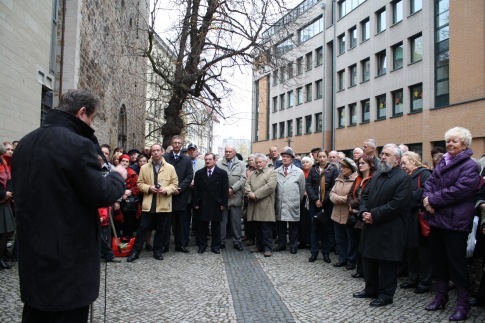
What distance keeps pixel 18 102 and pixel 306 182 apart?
667cm

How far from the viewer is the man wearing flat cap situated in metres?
8.74

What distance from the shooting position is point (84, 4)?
1288 cm

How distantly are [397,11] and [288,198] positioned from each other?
83.6 ft

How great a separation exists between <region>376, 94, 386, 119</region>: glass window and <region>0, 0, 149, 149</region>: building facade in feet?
61.9

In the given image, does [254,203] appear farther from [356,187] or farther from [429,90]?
[429,90]

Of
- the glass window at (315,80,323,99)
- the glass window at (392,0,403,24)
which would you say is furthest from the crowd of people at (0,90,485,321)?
the glass window at (315,80,323,99)

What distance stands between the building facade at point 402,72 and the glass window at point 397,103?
0.22 ft

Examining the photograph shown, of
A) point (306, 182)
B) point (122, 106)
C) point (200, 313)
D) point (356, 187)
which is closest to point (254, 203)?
point (306, 182)

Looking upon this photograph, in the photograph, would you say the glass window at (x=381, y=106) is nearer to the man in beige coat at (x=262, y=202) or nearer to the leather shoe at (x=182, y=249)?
the man in beige coat at (x=262, y=202)

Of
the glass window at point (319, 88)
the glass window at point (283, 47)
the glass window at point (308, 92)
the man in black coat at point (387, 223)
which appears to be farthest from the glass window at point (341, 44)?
the man in black coat at point (387, 223)

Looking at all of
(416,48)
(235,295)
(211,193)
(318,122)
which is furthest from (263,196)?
(318,122)

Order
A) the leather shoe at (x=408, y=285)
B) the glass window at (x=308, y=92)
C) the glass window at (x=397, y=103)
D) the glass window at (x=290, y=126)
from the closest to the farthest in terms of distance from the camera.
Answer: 1. the leather shoe at (x=408, y=285)
2. the glass window at (x=397, y=103)
3. the glass window at (x=308, y=92)
4. the glass window at (x=290, y=126)

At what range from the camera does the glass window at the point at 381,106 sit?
31112 millimetres

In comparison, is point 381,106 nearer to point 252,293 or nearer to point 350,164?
point 350,164
